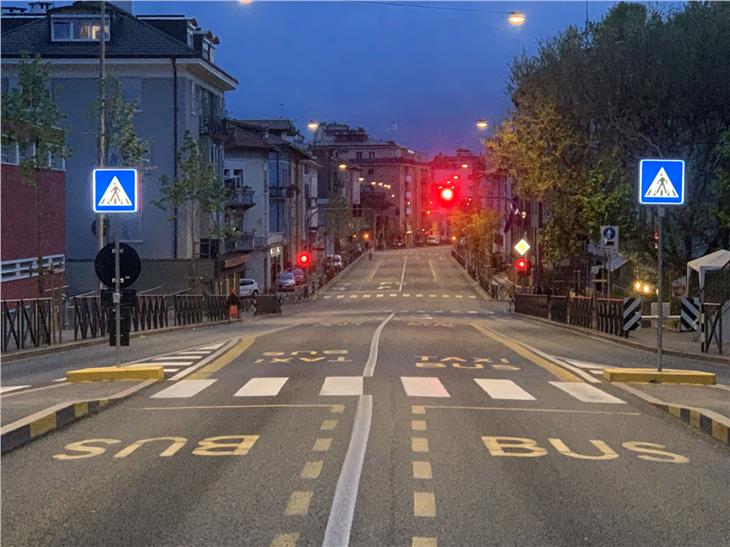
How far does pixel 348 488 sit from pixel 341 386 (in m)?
6.93

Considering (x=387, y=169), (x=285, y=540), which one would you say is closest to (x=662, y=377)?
(x=285, y=540)

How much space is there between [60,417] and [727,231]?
28086 millimetres

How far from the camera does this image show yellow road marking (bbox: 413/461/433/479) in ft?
29.6

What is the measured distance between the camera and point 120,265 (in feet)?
54.9

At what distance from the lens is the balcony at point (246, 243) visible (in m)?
67.6

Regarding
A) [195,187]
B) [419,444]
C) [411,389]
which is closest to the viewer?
[419,444]

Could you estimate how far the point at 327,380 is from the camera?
53.2 feet

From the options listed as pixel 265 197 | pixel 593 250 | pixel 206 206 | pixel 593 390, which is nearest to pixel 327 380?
pixel 593 390

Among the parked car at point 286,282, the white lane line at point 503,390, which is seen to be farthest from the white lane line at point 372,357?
the parked car at point 286,282

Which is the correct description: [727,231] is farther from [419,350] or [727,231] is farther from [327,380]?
[327,380]

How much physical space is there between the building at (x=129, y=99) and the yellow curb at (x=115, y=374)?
120 ft

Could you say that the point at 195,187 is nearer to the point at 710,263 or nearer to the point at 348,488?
the point at 710,263

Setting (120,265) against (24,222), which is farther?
(24,222)

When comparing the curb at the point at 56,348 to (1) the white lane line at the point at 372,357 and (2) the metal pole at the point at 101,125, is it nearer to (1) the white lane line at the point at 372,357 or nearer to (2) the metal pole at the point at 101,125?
(2) the metal pole at the point at 101,125
